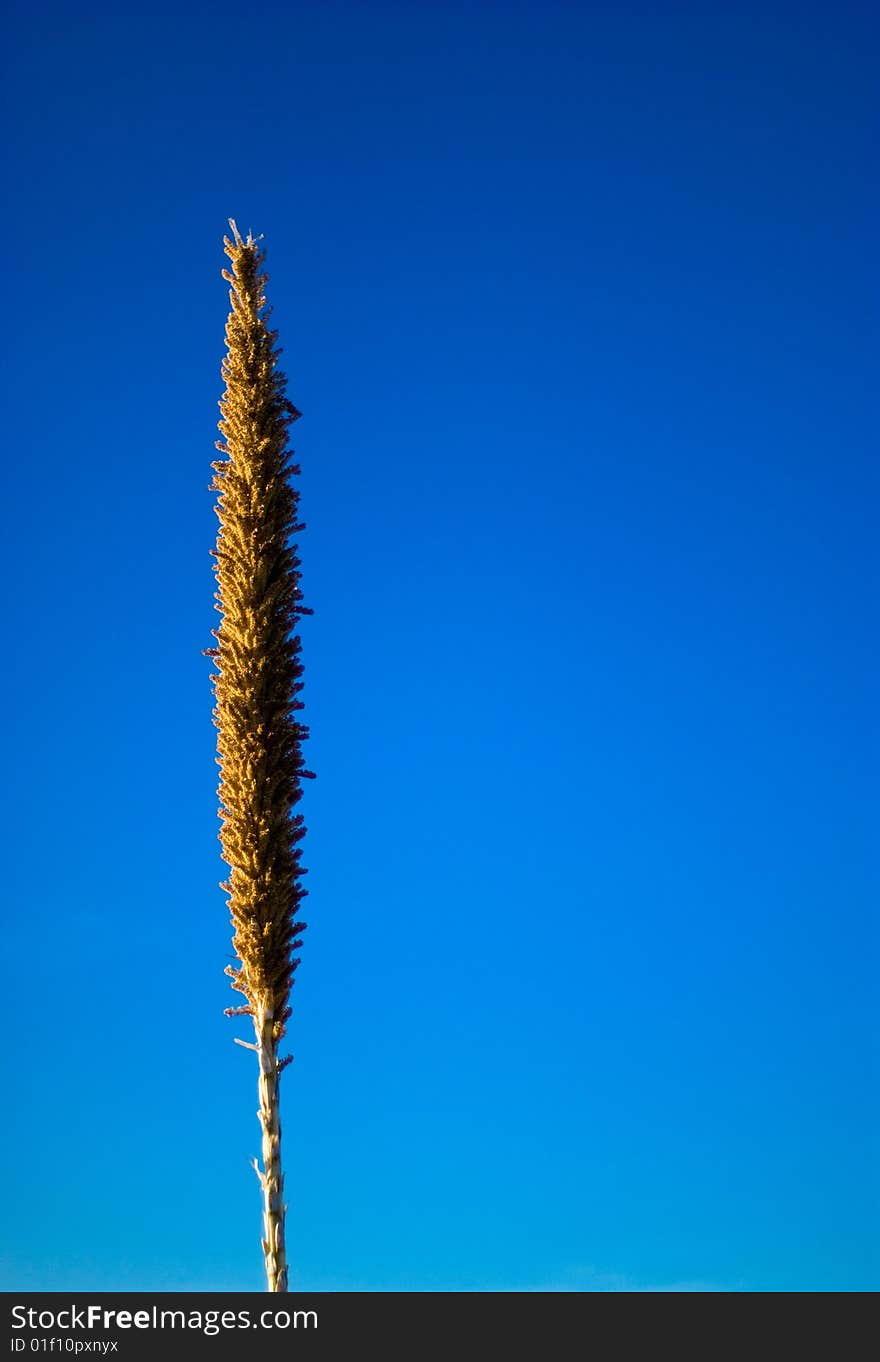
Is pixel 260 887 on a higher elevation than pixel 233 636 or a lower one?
lower

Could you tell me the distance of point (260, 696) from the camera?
15039 millimetres

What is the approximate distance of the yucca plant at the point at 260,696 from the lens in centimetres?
1434

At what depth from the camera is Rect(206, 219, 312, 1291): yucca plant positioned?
47.0ft
